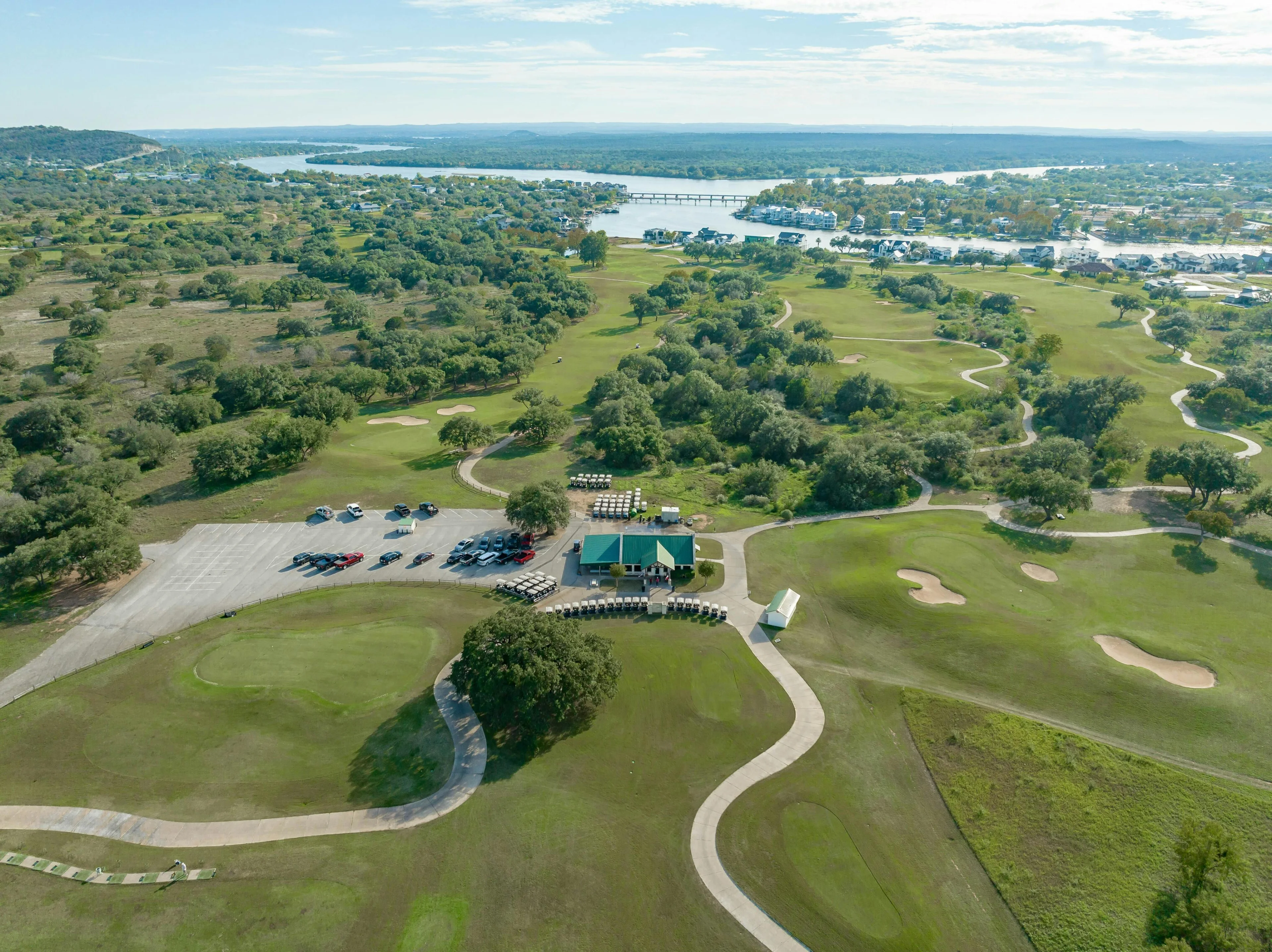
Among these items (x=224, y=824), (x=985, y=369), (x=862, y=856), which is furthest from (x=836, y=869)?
(x=985, y=369)

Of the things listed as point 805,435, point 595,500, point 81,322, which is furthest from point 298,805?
point 81,322

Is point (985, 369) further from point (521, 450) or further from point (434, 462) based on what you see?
point (434, 462)

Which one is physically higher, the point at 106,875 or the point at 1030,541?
the point at 1030,541

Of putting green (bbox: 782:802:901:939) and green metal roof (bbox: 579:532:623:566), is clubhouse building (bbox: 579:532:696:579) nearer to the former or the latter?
green metal roof (bbox: 579:532:623:566)

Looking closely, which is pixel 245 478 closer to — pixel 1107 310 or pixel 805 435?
pixel 805 435

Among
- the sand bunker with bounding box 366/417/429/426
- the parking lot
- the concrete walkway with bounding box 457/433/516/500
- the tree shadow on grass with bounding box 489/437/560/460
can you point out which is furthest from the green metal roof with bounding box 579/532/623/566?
the sand bunker with bounding box 366/417/429/426

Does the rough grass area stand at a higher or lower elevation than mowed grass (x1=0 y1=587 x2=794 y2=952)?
higher

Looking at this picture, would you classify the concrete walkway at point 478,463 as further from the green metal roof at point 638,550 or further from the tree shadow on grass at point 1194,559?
the tree shadow on grass at point 1194,559
